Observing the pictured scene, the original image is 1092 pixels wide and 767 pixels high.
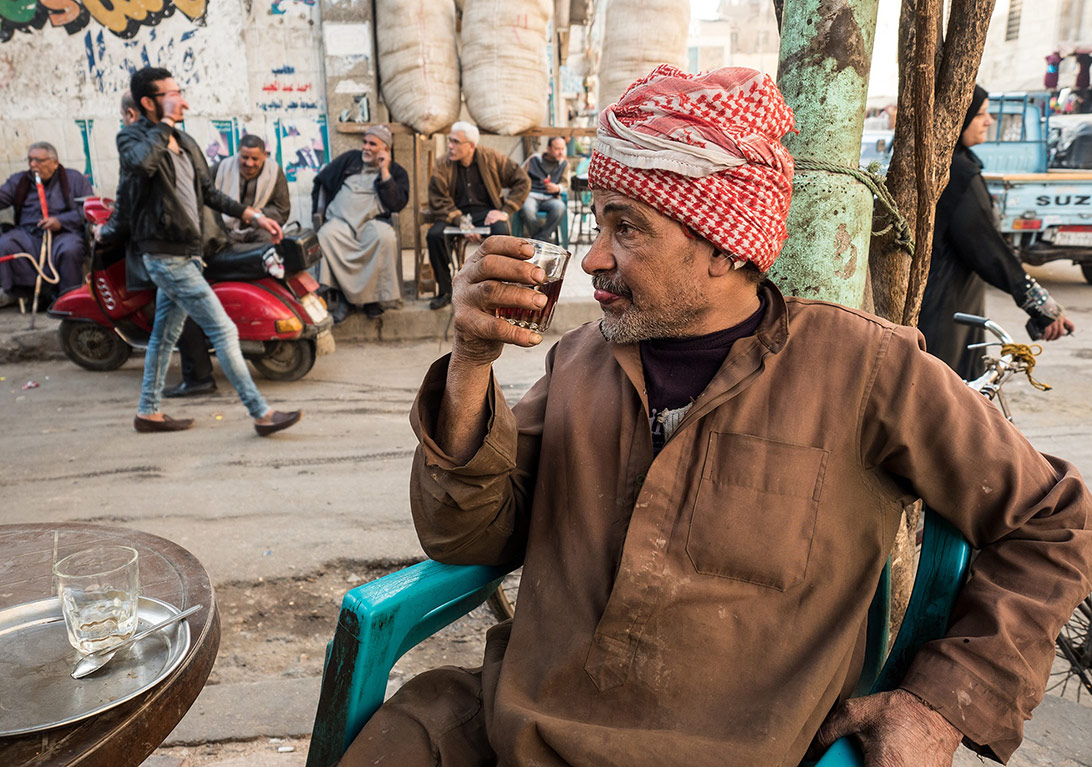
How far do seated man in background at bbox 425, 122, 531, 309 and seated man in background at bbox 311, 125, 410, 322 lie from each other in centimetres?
38

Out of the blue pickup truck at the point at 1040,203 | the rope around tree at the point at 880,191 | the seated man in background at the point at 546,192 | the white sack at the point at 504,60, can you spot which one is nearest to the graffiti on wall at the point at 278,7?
the white sack at the point at 504,60

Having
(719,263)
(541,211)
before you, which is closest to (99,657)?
(719,263)

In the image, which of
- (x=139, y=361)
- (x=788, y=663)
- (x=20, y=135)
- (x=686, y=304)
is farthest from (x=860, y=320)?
(x=20, y=135)

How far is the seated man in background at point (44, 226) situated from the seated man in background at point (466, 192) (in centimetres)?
325

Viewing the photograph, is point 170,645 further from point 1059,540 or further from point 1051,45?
point 1051,45

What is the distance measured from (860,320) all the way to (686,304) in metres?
0.32

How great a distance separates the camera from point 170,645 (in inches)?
56.9

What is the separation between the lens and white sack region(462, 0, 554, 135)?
7.57m

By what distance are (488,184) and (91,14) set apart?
4.26 metres

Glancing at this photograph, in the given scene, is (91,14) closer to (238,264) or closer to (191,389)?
(238,264)

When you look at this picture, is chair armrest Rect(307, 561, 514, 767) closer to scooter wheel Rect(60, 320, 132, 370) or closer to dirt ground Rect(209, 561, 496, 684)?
dirt ground Rect(209, 561, 496, 684)

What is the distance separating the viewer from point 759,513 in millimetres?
1496

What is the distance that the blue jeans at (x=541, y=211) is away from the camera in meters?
9.42

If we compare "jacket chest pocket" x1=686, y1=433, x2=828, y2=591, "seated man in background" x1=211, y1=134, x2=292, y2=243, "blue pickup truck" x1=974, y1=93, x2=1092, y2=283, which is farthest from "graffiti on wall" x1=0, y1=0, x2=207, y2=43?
"jacket chest pocket" x1=686, y1=433, x2=828, y2=591
